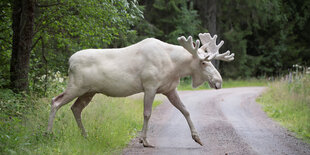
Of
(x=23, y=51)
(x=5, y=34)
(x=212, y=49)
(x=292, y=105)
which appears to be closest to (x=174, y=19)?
(x=292, y=105)

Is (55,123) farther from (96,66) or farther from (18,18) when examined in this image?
(18,18)

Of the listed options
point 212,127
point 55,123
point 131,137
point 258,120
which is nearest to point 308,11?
point 258,120

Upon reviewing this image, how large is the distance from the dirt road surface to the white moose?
0.45 m

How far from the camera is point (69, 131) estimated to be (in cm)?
641

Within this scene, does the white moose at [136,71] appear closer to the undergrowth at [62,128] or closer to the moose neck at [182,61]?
the moose neck at [182,61]

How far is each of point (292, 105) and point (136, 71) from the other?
257 inches

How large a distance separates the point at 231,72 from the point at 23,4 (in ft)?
63.0

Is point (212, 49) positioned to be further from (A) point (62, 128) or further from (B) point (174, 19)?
(B) point (174, 19)

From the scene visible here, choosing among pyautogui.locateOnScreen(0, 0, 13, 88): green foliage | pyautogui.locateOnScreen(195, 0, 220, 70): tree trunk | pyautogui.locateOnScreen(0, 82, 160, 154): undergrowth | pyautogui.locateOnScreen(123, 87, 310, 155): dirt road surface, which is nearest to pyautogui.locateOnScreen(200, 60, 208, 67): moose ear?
pyautogui.locateOnScreen(123, 87, 310, 155): dirt road surface

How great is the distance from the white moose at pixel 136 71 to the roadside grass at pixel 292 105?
319 centimetres

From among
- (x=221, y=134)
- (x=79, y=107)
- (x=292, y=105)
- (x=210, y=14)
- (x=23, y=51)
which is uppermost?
(x=210, y=14)

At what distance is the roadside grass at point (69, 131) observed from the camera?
17.2 feet

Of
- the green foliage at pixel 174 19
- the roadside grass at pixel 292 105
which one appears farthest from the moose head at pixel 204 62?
the green foliage at pixel 174 19

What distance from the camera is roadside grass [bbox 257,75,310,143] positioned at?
29.1 ft
